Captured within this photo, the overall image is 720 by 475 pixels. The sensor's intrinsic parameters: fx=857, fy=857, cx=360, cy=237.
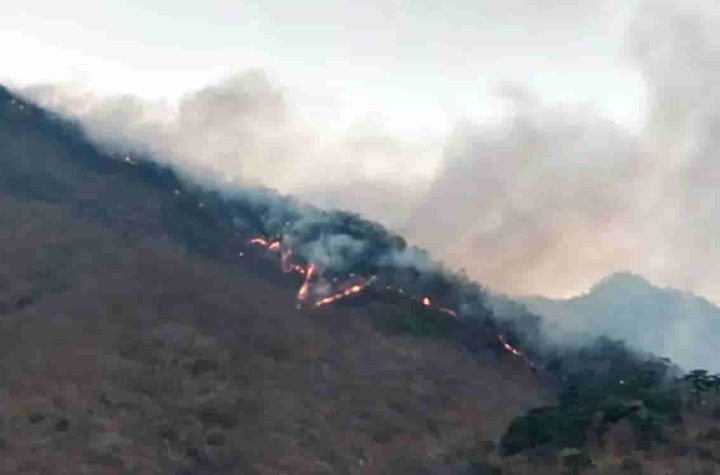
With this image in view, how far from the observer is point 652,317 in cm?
11762

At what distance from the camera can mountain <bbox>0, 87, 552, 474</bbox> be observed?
40250mm

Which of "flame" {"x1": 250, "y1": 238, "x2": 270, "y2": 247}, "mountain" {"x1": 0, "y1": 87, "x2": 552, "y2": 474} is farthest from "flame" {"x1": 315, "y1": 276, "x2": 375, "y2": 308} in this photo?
"flame" {"x1": 250, "y1": 238, "x2": 270, "y2": 247}

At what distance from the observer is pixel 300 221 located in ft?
256

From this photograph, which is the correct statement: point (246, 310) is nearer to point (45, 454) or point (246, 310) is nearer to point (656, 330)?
point (45, 454)

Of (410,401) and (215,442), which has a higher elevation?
(410,401)

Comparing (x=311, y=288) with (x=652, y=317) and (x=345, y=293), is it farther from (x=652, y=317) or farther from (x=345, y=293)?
(x=652, y=317)

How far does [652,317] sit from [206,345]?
8367cm

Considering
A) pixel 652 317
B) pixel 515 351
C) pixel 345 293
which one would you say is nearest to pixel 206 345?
pixel 345 293

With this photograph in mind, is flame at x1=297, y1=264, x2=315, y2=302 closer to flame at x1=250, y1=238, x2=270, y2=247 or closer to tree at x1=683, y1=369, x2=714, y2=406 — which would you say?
flame at x1=250, y1=238, x2=270, y2=247

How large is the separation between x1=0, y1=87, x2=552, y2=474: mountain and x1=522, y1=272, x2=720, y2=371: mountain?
36202 millimetres

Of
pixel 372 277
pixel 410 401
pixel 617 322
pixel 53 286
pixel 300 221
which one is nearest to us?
pixel 410 401

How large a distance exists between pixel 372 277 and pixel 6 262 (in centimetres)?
2773

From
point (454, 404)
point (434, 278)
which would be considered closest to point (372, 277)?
point (434, 278)

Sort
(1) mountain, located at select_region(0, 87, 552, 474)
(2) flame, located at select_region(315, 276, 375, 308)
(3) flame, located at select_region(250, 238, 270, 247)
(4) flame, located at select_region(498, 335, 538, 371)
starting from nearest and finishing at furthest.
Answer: (1) mountain, located at select_region(0, 87, 552, 474) → (4) flame, located at select_region(498, 335, 538, 371) → (2) flame, located at select_region(315, 276, 375, 308) → (3) flame, located at select_region(250, 238, 270, 247)
